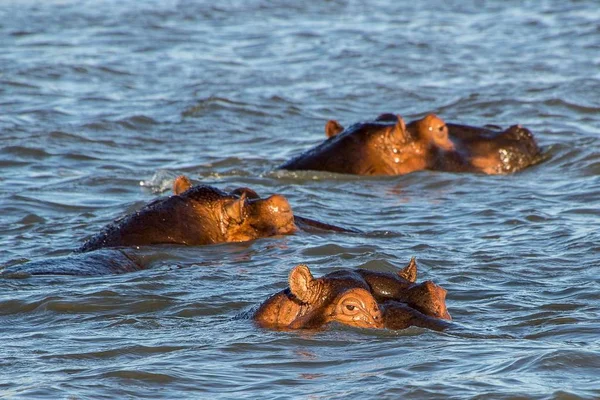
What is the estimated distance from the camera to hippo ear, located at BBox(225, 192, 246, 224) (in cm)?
917

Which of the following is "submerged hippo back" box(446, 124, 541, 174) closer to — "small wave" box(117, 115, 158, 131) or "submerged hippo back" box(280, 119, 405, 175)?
"submerged hippo back" box(280, 119, 405, 175)

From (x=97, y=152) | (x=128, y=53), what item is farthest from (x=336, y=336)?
(x=128, y=53)

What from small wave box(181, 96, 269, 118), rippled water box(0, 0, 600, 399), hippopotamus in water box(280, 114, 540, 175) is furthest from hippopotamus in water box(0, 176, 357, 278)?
small wave box(181, 96, 269, 118)

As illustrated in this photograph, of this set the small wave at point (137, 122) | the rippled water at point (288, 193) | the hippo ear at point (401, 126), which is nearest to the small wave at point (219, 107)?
the rippled water at point (288, 193)

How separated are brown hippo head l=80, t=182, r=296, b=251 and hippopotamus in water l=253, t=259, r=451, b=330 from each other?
2527 millimetres

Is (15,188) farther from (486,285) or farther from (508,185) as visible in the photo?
(486,285)

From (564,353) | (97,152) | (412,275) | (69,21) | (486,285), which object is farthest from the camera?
(69,21)

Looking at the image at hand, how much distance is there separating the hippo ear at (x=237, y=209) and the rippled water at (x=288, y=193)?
0.21m

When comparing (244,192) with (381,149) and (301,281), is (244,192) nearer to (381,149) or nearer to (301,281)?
(381,149)

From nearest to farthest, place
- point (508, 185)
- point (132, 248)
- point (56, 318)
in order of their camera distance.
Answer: point (56, 318), point (132, 248), point (508, 185)

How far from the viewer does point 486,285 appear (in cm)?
811

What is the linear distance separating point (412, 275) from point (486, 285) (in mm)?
1467

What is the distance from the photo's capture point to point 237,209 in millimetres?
9242

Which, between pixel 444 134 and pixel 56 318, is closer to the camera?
pixel 56 318
